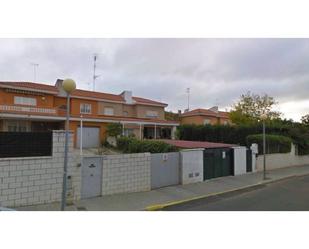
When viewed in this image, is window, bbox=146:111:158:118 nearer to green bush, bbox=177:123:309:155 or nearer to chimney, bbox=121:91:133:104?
chimney, bbox=121:91:133:104

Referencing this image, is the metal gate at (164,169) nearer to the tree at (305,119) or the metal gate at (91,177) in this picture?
the metal gate at (91,177)

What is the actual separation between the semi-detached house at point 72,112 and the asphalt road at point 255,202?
16373 millimetres

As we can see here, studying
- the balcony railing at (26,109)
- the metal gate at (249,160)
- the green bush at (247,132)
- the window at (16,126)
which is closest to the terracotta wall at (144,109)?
the green bush at (247,132)

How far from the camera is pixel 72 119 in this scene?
72.1 ft

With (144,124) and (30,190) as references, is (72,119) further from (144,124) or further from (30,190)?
(30,190)

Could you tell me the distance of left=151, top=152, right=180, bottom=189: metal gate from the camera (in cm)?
992

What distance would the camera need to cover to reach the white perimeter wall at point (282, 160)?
16.8 meters

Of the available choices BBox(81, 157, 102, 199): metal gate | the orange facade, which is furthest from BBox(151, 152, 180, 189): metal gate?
the orange facade

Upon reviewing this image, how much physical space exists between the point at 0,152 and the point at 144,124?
21.1 meters

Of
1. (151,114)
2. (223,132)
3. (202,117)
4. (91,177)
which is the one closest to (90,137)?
(151,114)

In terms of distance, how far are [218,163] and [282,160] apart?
8727mm

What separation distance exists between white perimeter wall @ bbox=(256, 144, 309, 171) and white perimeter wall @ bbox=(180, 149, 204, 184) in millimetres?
6610

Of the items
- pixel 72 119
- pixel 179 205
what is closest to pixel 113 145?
pixel 72 119

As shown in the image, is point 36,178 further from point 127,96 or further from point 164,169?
point 127,96
